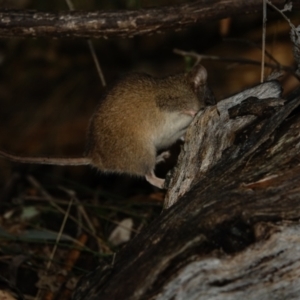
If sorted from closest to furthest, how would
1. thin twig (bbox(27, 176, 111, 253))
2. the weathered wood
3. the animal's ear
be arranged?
the weathered wood, thin twig (bbox(27, 176, 111, 253)), the animal's ear

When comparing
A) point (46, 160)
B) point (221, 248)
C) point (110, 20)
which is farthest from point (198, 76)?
point (221, 248)

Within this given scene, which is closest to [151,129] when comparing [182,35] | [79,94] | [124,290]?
[124,290]

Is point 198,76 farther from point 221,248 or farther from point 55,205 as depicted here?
point 221,248

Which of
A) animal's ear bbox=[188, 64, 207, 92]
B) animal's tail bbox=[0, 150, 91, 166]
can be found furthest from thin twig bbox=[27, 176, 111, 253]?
animal's ear bbox=[188, 64, 207, 92]

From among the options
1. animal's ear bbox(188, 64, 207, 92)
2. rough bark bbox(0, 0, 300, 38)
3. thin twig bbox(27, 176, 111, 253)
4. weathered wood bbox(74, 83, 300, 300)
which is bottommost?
weathered wood bbox(74, 83, 300, 300)

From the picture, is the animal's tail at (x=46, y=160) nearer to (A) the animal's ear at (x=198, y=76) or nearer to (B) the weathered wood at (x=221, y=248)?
(A) the animal's ear at (x=198, y=76)

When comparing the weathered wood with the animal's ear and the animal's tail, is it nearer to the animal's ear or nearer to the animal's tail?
the animal's tail
